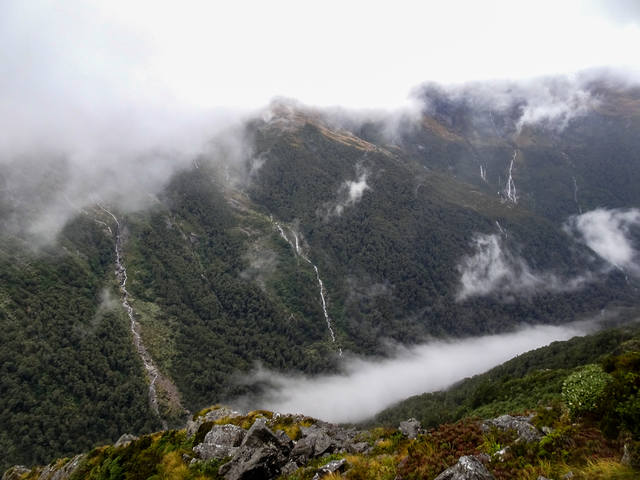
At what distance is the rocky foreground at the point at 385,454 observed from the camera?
13.7m

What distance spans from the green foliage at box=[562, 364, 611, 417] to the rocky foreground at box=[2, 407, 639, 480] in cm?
104

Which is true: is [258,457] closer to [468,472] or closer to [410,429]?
[468,472]

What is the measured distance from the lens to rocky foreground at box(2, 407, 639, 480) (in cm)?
1367

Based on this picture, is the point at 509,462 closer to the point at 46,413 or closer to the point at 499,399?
the point at 499,399

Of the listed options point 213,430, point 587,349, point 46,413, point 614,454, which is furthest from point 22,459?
point 587,349

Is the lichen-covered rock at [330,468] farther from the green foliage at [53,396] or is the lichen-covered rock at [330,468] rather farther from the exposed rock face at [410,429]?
the green foliage at [53,396]

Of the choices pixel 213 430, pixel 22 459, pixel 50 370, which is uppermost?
pixel 50 370

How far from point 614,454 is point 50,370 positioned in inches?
9203

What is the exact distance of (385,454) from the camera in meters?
23.5

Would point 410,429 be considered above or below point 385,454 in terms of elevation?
above

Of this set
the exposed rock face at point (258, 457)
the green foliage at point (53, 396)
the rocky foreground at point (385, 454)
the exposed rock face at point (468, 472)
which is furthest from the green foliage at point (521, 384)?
the green foliage at point (53, 396)

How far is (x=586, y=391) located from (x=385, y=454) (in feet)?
42.4

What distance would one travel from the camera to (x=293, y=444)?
91.0 ft

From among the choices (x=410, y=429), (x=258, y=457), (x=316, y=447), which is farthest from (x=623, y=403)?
(x=410, y=429)
